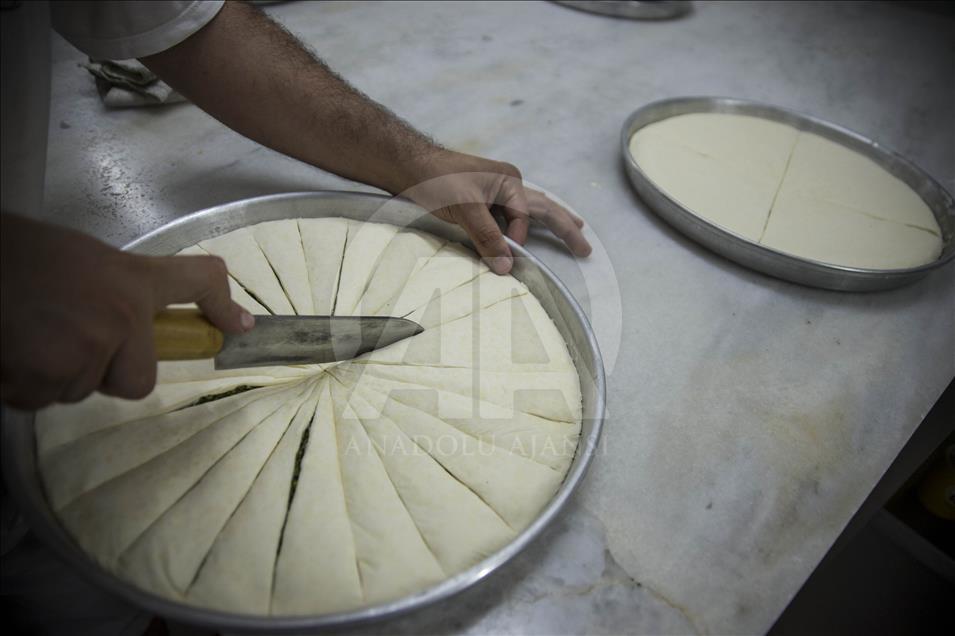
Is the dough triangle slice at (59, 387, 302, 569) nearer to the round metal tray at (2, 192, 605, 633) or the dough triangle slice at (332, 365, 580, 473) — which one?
the round metal tray at (2, 192, 605, 633)

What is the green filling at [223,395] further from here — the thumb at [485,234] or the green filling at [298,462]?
the thumb at [485,234]

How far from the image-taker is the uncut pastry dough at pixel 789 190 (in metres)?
1.98

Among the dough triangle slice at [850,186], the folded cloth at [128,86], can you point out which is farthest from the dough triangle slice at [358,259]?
the dough triangle slice at [850,186]

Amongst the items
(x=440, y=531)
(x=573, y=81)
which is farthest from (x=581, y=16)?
(x=440, y=531)

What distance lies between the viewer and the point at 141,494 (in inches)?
43.3

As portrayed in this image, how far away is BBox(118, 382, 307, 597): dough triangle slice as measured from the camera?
1.01 meters

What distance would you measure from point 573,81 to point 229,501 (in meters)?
2.60

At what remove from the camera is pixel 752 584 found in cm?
120

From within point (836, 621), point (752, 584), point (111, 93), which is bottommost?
point (836, 621)

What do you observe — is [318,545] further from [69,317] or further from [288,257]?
[288,257]

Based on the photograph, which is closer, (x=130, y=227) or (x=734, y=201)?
(x=130, y=227)

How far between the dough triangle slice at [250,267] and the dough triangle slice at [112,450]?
35 cm

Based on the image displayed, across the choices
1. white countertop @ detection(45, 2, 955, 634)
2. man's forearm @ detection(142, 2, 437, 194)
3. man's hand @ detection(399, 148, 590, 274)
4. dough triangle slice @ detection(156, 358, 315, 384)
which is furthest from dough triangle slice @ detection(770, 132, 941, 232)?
dough triangle slice @ detection(156, 358, 315, 384)

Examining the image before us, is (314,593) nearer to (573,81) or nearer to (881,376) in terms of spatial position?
(881,376)
